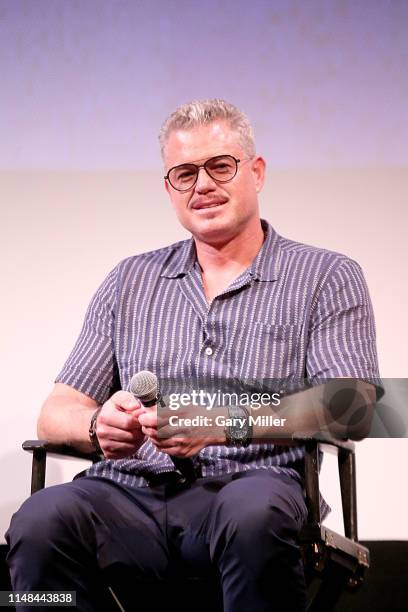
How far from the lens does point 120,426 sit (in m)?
1.94

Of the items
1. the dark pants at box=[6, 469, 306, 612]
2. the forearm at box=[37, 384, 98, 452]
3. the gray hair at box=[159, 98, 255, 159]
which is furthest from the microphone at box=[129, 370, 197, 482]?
the gray hair at box=[159, 98, 255, 159]

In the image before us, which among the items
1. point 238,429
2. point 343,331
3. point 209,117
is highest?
point 209,117

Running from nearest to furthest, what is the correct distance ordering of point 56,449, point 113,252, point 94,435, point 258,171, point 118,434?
point 118,434
point 94,435
point 56,449
point 258,171
point 113,252

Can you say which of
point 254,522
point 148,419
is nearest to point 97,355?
point 148,419

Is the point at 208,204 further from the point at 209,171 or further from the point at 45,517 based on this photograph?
the point at 45,517

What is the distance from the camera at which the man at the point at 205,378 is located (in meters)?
1.81

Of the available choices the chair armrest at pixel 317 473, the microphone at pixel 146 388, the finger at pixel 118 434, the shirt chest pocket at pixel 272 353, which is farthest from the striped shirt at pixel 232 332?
the microphone at pixel 146 388

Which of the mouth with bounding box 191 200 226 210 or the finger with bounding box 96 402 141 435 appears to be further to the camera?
the mouth with bounding box 191 200 226 210

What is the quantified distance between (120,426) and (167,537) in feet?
1.01

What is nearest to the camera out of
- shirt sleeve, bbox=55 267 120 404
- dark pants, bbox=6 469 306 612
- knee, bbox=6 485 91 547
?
dark pants, bbox=6 469 306 612

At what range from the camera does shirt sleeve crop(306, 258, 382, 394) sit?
212 centimetres

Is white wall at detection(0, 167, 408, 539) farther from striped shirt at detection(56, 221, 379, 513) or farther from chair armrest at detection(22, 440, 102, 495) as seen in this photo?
chair armrest at detection(22, 440, 102, 495)

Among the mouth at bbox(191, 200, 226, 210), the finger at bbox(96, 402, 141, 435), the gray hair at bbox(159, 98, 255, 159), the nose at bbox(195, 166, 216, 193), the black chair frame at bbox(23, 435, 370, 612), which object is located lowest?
the black chair frame at bbox(23, 435, 370, 612)

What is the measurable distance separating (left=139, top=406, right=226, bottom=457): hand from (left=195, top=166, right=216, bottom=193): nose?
0.68 metres
